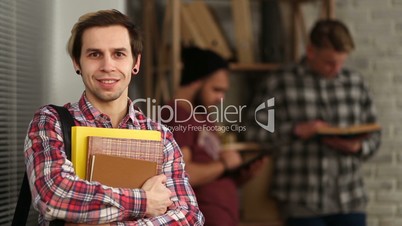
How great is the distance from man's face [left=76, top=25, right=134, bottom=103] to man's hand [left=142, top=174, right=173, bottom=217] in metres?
0.18

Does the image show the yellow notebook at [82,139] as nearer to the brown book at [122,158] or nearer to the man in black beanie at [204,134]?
the brown book at [122,158]

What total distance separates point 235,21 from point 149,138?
7.31 ft

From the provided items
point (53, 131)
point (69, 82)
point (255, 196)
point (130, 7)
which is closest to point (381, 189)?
point (255, 196)

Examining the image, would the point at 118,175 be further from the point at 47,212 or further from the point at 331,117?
the point at 331,117

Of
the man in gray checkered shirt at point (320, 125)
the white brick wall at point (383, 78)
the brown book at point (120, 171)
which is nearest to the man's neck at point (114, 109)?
the brown book at point (120, 171)

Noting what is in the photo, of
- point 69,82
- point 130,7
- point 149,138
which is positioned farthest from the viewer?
point 130,7

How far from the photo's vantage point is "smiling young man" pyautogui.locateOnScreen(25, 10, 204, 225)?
3.54 feet

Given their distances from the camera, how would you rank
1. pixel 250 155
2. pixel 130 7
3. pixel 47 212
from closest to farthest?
pixel 47 212 < pixel 250 155 < pixel 130 7

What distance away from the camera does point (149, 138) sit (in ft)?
3.85

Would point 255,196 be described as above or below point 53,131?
below

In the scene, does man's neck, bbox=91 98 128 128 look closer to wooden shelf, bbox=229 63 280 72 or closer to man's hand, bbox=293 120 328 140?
man's hand, bbox=293 120 328 140

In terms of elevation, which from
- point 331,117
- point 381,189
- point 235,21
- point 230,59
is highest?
point 235,21

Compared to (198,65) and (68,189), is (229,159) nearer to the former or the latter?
(198,65)

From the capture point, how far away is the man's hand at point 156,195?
114cm
